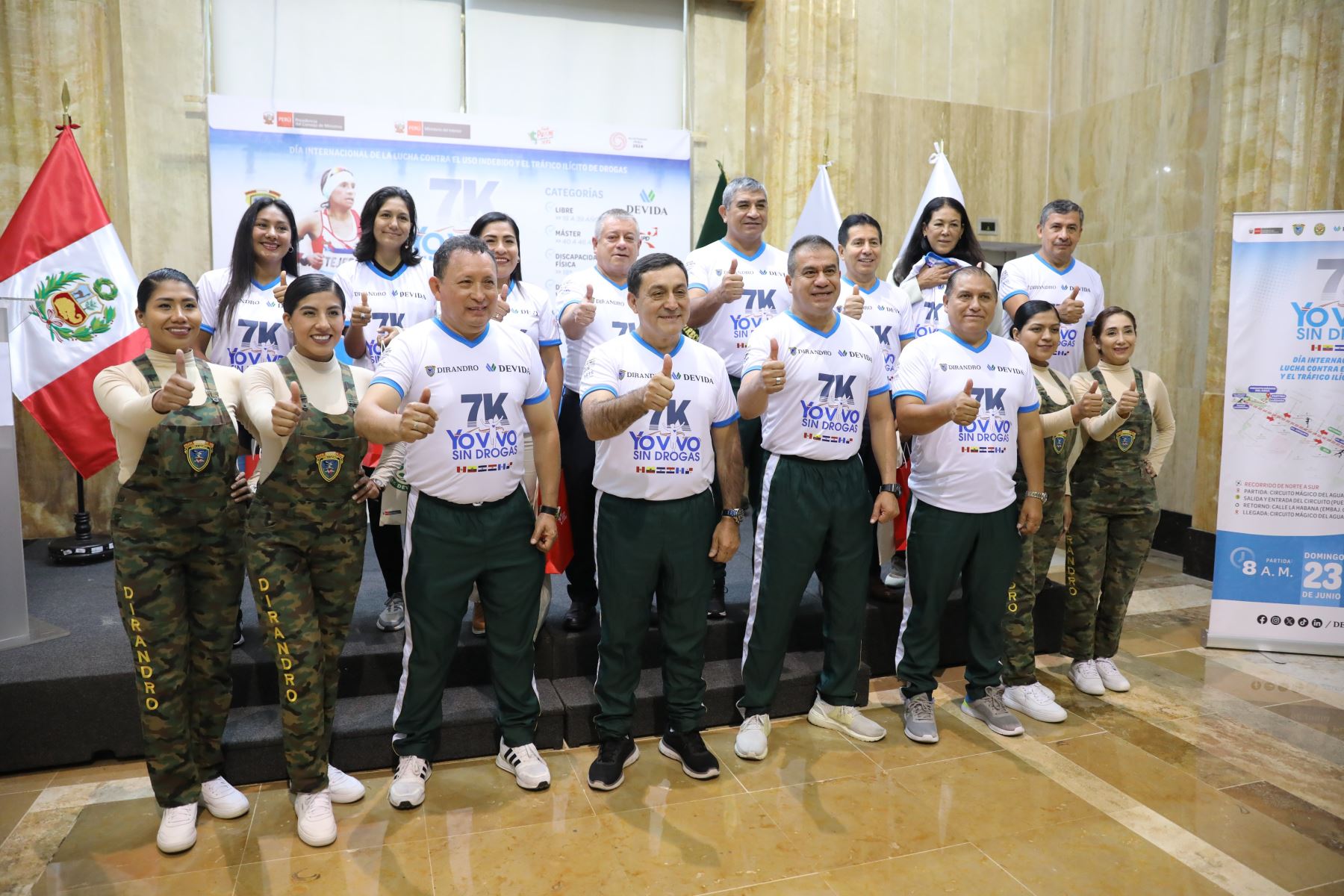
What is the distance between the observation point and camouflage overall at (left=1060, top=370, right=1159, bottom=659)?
4082 mm

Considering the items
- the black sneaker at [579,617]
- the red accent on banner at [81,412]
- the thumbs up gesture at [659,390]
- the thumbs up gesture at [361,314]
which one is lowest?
the black sneaker at [579,617]

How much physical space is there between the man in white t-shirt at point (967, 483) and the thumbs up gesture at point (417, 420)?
6.01 ft

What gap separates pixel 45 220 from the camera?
464 cm

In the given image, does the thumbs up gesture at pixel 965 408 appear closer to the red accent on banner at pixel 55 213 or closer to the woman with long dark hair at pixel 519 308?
the woman with long dark hair at pixel 519 308

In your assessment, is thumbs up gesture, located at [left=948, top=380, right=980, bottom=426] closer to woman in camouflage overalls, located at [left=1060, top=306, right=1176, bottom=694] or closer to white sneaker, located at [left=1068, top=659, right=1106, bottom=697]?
woman in camouflage overalls, located at [left=1060, top=306, right=1176, bottom=694]

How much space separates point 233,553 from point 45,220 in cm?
304

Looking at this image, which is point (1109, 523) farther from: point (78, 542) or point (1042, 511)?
point (78, 542)

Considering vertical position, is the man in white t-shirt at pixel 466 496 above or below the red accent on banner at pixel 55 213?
below

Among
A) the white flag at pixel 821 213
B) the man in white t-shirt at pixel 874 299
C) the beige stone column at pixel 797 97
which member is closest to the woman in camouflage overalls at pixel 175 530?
the man in white t-shirt at pixel 874 299

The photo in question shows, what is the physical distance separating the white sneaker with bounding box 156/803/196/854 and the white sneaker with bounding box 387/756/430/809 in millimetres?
597

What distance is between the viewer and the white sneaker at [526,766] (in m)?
3.13

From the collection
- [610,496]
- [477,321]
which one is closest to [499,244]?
[477,321]

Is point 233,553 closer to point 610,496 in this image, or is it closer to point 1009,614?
point 610,496

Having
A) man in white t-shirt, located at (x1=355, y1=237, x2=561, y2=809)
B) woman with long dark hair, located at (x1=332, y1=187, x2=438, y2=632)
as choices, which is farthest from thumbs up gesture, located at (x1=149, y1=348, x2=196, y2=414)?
woman with long dark hair, located at (x1=332, y1=187, x2=438, y2=632)
